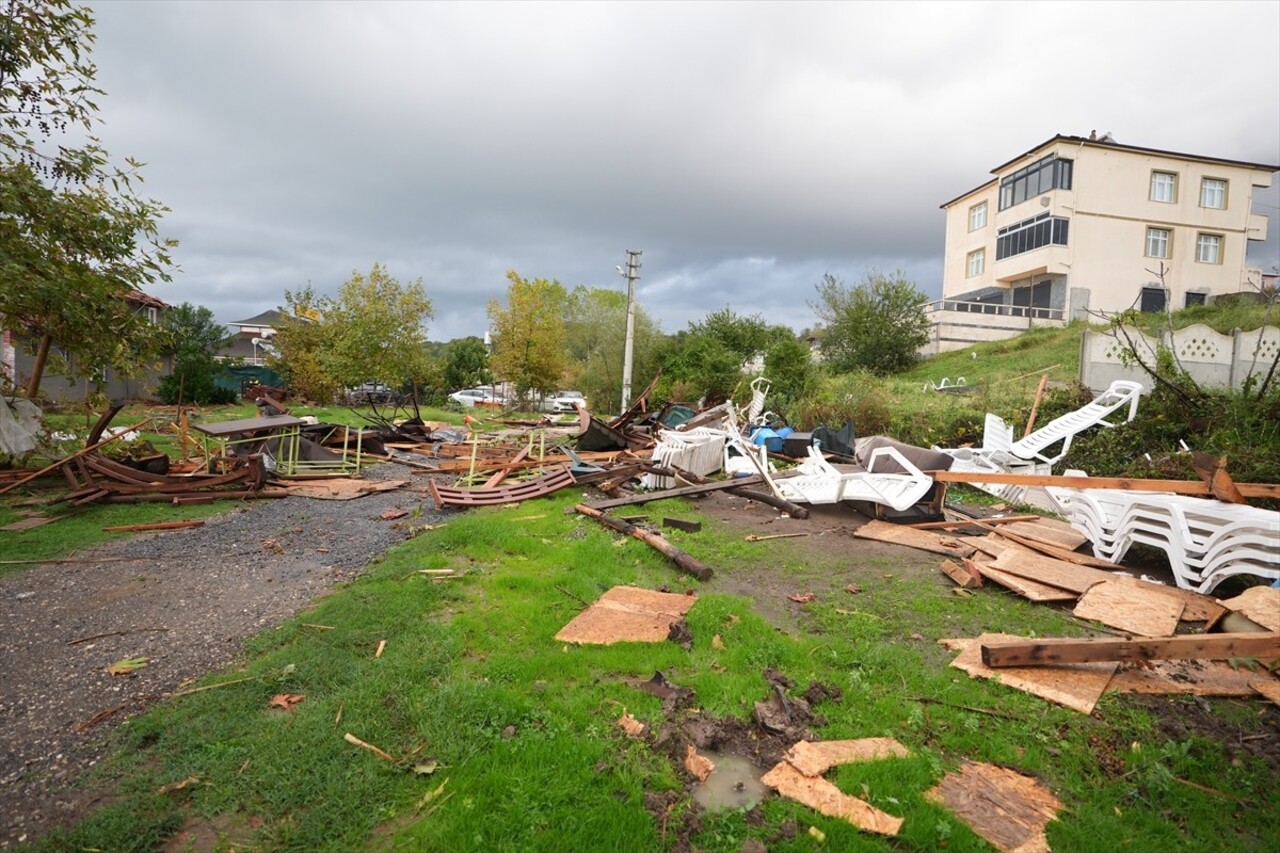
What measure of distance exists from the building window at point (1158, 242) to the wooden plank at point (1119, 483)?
35170 millimetres

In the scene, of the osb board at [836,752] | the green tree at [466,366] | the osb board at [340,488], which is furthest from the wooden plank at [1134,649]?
the green tree at [466,366]

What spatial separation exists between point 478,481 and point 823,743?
8.78 meters

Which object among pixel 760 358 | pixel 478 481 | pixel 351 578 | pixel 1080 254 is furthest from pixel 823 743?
pixel 1080 254

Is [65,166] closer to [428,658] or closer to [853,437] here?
[428,658]

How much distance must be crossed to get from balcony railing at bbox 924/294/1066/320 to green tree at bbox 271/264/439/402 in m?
25.1

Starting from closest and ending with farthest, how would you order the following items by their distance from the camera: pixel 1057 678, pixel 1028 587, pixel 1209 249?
pixel 1057 678 < pixel 1028 587 < pixel 1209 249

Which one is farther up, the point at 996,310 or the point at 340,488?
the point at 996,310

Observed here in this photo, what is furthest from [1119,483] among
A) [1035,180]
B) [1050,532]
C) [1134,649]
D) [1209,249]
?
[1209,249]

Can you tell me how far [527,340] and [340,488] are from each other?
1964 cm

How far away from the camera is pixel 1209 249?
110 ft

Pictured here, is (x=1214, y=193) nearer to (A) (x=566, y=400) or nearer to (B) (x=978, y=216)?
(B) (x=978, y=216)

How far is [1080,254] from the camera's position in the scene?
31.6m

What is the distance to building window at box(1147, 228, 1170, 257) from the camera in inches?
1287

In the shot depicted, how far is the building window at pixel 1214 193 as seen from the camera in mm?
33062
